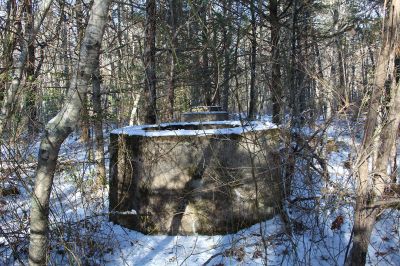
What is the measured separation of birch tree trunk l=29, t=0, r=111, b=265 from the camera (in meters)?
2.55

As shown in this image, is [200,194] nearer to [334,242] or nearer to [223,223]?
[223,223]

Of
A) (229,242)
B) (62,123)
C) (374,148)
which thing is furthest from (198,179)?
(62,123)

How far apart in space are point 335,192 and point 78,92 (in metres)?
2.22

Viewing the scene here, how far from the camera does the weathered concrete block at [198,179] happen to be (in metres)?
4.68

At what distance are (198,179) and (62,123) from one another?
2.42 meters

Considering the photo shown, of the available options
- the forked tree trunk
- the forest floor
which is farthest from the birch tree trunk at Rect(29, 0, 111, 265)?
the forked tree trunk

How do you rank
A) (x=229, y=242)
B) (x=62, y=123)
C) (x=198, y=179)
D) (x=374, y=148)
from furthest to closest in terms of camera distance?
(x=198, y=179) → (x=229, y=242) → (x=374, y=148) → (x=62, y=123)

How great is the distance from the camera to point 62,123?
8.49 feet

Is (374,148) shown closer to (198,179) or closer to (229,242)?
(229,242)

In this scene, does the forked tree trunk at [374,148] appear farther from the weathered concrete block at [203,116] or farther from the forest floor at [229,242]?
the weathered concrete block at [203,116]

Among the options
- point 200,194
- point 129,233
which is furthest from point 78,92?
point 129,233

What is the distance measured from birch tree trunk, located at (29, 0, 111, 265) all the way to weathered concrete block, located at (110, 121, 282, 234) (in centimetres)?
193

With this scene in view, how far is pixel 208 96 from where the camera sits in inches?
531

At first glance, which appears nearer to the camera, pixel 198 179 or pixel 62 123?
pixel 62 123
